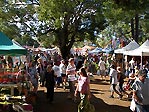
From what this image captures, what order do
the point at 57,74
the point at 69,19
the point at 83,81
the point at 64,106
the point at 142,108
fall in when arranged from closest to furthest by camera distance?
the point at 142,108, the point at 83,81, the point at 64,106, the point at 57,74, the point at 69,19

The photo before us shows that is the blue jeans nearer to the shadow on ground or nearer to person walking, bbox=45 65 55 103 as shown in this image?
the shadow on ground

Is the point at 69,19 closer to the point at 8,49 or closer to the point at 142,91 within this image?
the point at 8,49

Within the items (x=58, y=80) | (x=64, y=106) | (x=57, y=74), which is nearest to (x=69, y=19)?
(x=58, y=80)

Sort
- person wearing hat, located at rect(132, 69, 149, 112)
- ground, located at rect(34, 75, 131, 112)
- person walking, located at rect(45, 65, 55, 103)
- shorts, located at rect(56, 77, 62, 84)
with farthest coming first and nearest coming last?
shorts, located at rect(56, 77, 62, 84)
person walking, located at rect(45, 65, 55, 103)
ground, located at rect(34, 75, 131, 112)
person wearing hat, located at rect(132, 69, 149, 112)

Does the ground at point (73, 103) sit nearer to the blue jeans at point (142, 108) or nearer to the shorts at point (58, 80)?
the shorts at point (58, 80)

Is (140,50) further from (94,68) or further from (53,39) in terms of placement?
(53,39)

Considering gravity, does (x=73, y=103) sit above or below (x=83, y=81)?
below

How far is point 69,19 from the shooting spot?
33.2 meters

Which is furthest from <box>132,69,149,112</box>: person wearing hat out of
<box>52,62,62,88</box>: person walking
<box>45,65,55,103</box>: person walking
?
<box>52,62,62,88</box>: person walking

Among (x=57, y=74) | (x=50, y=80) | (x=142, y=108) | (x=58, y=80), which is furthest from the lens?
(x=58, y=80)

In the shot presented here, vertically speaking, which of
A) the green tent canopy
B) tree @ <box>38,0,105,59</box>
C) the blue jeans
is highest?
tree @ <box>38,0,105,59</box>

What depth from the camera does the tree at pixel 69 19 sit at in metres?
30.1

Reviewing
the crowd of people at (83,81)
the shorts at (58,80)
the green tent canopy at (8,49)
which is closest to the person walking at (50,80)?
the crowd of people at (83,81)

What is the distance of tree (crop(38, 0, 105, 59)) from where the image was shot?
30094 millimetres
